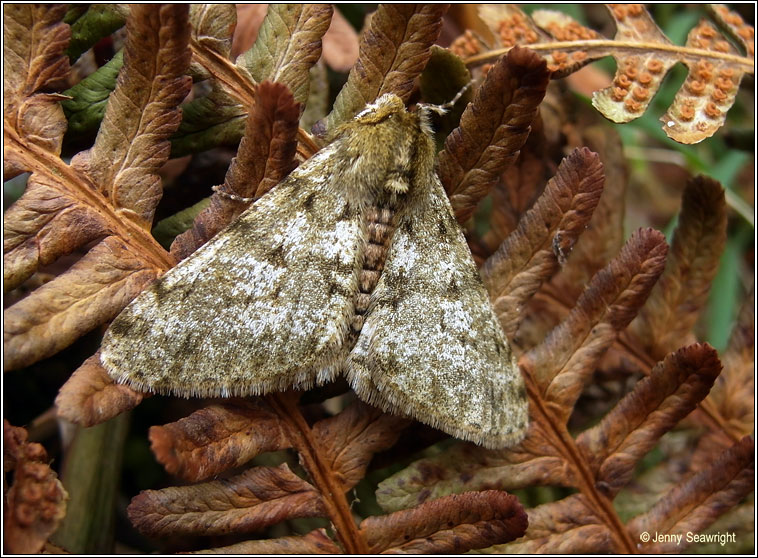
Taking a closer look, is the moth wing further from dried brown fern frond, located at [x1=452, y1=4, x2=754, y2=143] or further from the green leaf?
dried brown fern frond, located at [x1=452, y1=4, x2=754, y2=143]

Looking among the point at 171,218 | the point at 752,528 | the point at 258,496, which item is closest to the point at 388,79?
the point at 171,218

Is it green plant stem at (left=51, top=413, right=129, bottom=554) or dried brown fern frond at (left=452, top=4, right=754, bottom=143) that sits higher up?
dried brown fern frond at (left=452, top=4, right=754, bottom=143)

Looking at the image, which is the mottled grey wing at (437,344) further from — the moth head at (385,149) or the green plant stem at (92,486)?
the green plant stem at (92,486)

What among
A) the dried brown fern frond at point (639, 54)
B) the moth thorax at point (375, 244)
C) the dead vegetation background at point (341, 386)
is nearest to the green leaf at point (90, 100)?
the dead vegetation background at point (341, 386)

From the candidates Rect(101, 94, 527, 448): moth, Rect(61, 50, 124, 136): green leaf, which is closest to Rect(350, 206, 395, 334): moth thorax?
Rect(101, 94, 527, 448): moth

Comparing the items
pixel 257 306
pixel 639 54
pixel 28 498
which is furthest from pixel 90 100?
pixel 639 54

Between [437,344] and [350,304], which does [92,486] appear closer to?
[350,304]

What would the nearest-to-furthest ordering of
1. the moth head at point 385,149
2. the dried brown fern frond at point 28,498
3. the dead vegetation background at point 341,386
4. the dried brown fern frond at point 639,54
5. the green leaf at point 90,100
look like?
1. the dried brown fern frond at point 28,498
2. the dead vegetation background at point 341,386
3. the green leaf at point 90,100
4. the moth head at point 385,149
5. the dried brown fern frond at point 639,54
